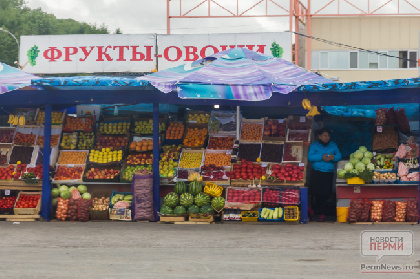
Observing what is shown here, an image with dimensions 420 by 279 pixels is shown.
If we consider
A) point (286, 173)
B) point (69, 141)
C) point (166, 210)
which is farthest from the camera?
point (69, 141)

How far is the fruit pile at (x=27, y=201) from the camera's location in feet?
51.8

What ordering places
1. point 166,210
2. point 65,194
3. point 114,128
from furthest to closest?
point 114,128 < point 65,194 < point 166,210

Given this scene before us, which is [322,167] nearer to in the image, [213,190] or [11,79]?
[213,190]

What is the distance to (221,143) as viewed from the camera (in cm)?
1611

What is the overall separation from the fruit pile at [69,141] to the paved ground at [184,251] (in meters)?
1.87

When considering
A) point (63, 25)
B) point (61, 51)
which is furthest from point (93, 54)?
point (63, 25)

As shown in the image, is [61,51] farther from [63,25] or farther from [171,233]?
[63,25]

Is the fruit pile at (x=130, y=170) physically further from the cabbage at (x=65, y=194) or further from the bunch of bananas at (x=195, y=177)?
the cabbage at (x=65, y=194)

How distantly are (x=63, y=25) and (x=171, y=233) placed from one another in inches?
2900

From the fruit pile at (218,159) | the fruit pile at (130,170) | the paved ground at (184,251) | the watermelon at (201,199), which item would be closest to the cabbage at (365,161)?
the paved ground at (184,251)

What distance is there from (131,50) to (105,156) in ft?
17.5

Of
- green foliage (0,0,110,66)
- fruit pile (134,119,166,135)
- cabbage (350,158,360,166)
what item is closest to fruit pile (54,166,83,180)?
fruit pile (134,119,166,135)

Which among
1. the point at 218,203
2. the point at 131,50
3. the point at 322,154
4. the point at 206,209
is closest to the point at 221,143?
the point at 218,203

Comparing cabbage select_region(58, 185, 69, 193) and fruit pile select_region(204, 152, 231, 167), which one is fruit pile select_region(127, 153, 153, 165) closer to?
fruit pile select_region(204, 152, 231, 167)
